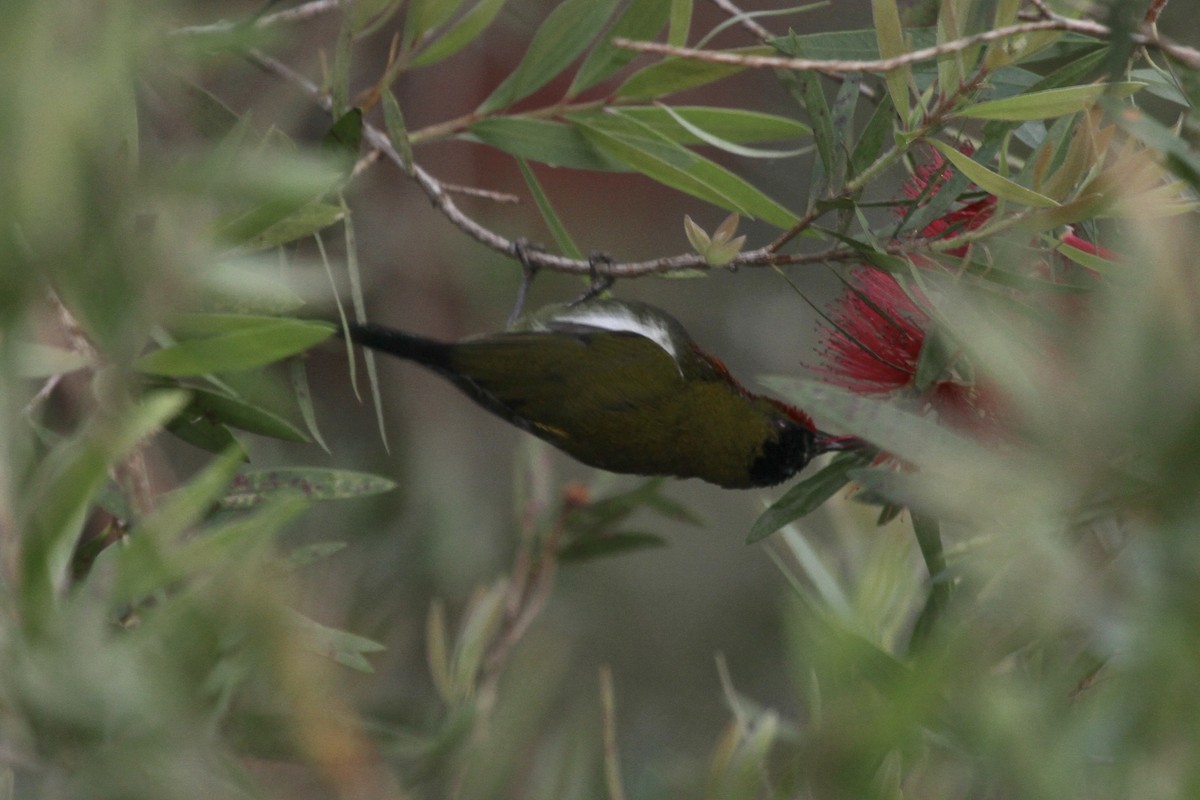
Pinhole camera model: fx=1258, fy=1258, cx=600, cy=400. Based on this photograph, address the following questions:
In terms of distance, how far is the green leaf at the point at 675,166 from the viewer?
46.8 inches

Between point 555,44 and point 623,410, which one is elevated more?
point 555,44

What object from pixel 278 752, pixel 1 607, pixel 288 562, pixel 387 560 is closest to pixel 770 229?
pixel 387 560

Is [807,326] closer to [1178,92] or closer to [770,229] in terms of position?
[770,229]

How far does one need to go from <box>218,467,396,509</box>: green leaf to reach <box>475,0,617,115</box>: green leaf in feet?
1.53

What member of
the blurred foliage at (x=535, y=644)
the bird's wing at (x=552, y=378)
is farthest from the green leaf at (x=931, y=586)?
the bird's wing at (x=552, y=378)

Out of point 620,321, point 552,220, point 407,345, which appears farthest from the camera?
point 620,321

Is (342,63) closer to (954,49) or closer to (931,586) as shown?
(954,49)

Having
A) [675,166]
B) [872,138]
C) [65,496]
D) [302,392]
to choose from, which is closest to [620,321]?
[675,166]

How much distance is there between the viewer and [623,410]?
73.9 inches

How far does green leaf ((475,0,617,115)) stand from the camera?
1.27 metres

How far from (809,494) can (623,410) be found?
80 cm

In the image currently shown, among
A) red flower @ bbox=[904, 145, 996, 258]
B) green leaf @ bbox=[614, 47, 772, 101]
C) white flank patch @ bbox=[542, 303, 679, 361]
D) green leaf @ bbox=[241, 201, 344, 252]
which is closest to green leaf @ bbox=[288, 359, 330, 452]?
green leaf @ bbox=[241, 201, 344, 252]

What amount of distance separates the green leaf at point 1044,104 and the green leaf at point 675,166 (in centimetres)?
26

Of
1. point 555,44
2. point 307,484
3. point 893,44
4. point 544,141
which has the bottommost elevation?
point 307,484
